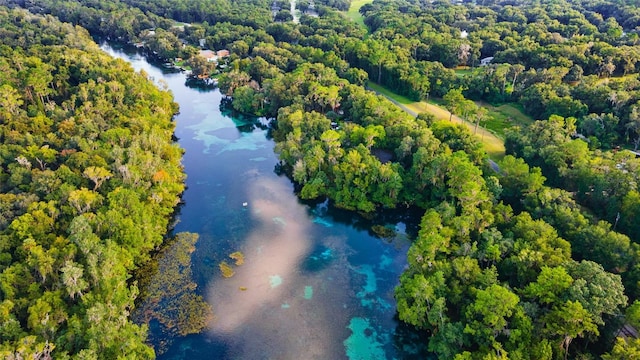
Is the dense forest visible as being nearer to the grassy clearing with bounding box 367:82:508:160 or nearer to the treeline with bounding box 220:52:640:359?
the treeline with bounding box 220:52:640:359

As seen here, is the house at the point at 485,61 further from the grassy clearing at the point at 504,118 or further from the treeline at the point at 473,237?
the treeline at the point at 473,237

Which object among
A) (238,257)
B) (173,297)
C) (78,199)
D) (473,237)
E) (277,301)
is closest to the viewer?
(173,297)

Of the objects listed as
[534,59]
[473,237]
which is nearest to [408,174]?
[473,237]

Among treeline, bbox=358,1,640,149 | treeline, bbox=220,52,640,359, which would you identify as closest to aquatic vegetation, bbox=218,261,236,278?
treeline, bbox=220,52,640,359

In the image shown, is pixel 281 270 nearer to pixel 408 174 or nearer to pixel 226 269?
pixel 226 269

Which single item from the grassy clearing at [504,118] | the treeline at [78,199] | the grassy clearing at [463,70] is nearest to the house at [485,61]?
the grassy clearing at [463,70]

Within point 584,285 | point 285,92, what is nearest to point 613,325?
point 584,285
